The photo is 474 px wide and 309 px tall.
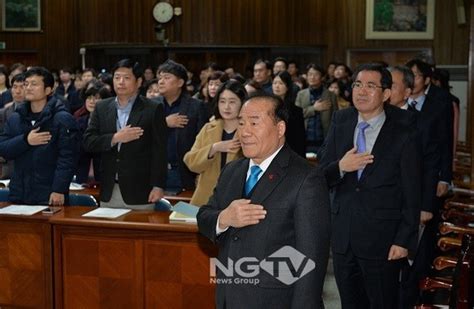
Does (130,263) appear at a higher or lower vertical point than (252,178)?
lower

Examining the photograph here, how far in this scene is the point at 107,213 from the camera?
444cm

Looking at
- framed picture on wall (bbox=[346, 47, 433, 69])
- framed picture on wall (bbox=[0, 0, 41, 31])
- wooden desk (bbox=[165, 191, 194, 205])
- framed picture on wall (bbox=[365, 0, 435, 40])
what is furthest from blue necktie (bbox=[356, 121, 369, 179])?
framed picture on wall (bbox=[0, 0, 41, 31])

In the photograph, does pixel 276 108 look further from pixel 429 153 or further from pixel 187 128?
pixel 187 128

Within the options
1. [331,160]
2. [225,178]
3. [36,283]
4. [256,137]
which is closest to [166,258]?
[36,283]

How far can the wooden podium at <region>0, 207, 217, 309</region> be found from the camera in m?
4.16

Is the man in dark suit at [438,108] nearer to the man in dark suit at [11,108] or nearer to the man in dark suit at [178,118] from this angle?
the man in dark suit at [178,118]

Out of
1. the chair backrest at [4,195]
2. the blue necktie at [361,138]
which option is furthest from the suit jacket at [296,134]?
the chair backrest at [4,195]

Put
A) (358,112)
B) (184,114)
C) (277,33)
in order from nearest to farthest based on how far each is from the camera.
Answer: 1. (358,112)
2. (184,114)
3. (277,33)

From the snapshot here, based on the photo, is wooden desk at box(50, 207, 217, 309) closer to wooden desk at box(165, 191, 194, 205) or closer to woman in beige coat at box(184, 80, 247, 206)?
woman in beige coat at box(184, 80, 247, 206)

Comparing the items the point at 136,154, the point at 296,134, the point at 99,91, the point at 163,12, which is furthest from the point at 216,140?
the point at 163,12

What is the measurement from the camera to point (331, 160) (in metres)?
3.79

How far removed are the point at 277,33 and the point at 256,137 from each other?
1226 cm

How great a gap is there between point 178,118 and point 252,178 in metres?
3.00

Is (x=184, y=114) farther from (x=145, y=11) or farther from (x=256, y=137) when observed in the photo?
(x=145, y=11)
